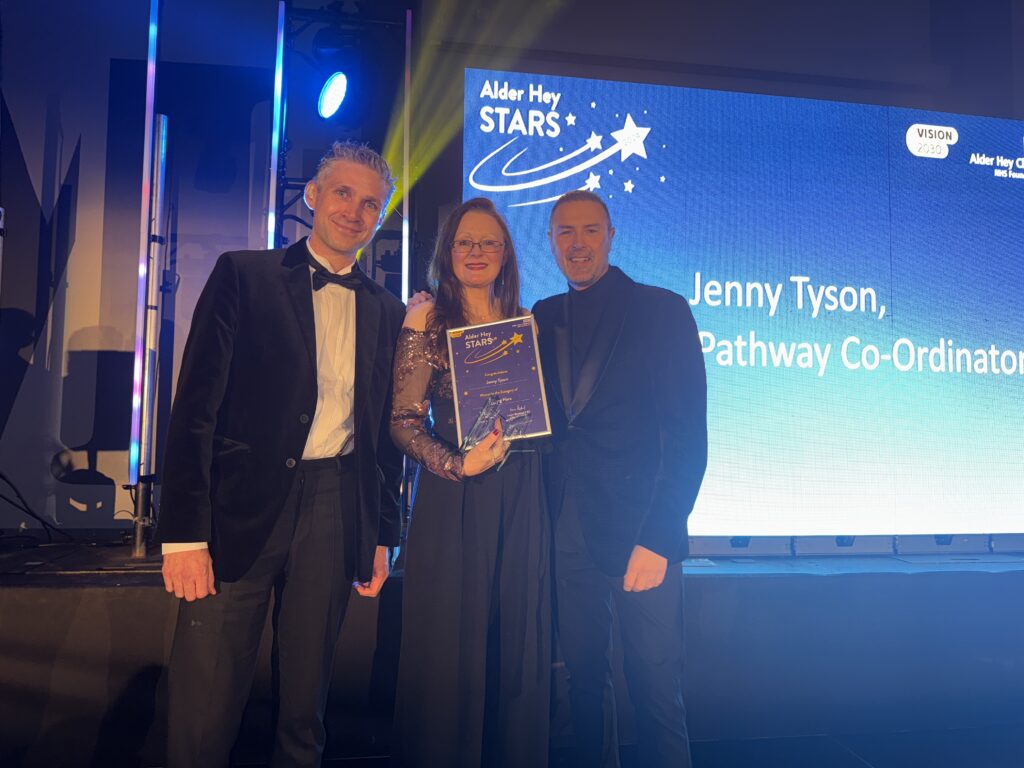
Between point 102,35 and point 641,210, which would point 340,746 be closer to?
point 641,210

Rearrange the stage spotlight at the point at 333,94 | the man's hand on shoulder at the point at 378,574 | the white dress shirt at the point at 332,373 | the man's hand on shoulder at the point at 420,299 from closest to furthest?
the white dress shirt at the point at 332,373, the man's hand on shoulder at the point at 378,574, the man's hand on shoulder at the point at 420,299, the stage spotlight at the point at 333,94

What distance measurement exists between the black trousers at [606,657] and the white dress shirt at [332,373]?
2.19 feet

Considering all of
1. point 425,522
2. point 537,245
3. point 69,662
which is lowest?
point 69,662

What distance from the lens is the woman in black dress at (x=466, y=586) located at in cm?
179

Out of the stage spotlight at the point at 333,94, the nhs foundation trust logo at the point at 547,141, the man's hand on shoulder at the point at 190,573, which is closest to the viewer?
the man's hand on shoulder at the point at 190,573

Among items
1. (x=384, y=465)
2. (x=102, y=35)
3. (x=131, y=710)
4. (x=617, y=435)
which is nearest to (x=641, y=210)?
(x=617, y=435)

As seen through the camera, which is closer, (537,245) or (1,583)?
Result: (1,583)

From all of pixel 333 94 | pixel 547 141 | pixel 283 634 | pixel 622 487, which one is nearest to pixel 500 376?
pixel 622 487

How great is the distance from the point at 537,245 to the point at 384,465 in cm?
163

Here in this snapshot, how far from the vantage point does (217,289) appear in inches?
67.8

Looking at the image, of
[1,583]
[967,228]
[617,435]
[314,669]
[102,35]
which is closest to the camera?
[314,669]

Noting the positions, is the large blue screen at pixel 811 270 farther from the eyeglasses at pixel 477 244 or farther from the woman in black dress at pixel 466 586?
the woman in black dress at pixel 466 586

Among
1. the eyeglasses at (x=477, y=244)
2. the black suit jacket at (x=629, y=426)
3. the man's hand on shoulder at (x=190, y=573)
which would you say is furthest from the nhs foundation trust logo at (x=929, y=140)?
the man's hand on shoulder at (x=190, y=573)

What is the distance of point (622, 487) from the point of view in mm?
1994
